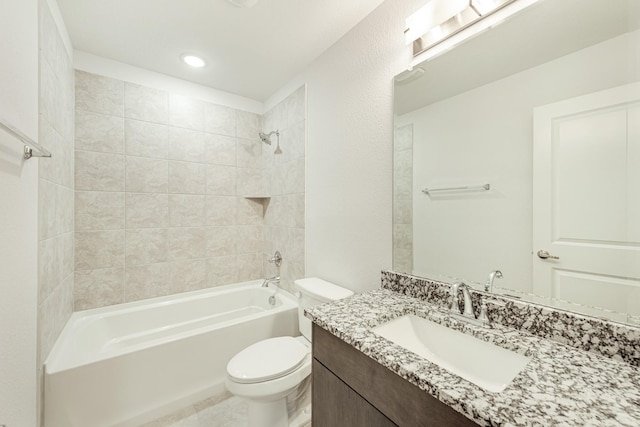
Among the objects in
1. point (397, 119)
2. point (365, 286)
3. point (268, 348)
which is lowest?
point (268, 348)

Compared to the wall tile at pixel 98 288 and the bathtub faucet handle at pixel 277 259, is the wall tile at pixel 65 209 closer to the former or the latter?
the wall tile at pixel 98 288

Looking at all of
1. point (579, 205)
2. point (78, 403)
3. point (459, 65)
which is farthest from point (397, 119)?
point (78, 403)

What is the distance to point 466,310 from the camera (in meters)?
0.96

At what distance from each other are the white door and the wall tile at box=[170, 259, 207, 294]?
2.47 metres

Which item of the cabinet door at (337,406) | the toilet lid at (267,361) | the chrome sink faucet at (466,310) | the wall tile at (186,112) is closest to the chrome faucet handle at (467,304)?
the chrome sink faucet at (466,310)

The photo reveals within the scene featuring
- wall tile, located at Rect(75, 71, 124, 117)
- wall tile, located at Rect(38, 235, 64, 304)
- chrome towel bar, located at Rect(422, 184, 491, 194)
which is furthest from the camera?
wall tile, located at Rect(75, 71, 124, 117)

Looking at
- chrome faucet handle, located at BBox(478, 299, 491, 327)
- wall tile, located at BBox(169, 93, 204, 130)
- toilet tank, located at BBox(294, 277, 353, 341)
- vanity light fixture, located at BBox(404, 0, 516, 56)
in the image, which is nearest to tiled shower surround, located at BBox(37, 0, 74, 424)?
wall tile, located at BBox(169, 93, 204, 130)

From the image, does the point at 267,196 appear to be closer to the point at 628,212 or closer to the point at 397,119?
the point at 397,119

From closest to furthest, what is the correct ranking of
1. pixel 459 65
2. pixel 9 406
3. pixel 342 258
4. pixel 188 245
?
pixel 9 406
pixel 459 65
pixel 342 258
pixel 188 245

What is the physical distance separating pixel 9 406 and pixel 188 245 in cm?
149

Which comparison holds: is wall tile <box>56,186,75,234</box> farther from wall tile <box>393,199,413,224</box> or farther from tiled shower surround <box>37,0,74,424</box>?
wall tile <box>393,199,413,224</box>

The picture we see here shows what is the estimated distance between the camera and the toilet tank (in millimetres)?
1542

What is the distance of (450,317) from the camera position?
971 millimetres

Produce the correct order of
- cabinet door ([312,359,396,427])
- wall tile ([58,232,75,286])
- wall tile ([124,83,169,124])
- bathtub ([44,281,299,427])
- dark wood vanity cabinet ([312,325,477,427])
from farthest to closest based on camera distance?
wall tile ([124,83,169,124]), wall tile ([58,232,75,286]), bathtub ([44,281,299,427]), cabinet door ([312,359,396,427]), dark wood vanity cabinet ([312,325,477,427])
